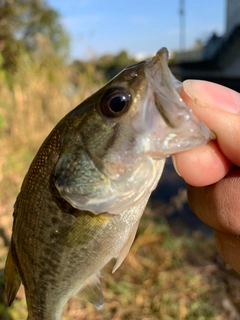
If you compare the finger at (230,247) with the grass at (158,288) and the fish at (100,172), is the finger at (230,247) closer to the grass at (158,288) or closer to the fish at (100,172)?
the fish at (100,172)

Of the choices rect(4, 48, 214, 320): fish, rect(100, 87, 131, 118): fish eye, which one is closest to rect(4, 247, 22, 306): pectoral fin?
rect(4, 48, 214, 320): fish

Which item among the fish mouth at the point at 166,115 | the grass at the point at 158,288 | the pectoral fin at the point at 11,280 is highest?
the fish mouth at the point at 166,115

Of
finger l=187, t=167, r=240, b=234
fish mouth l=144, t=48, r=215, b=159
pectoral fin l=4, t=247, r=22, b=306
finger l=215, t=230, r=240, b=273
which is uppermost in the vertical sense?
fish mouth l=144, t=48, r=215, b=159

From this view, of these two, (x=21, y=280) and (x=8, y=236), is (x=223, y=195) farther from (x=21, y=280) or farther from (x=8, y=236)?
(x=8, y=236)

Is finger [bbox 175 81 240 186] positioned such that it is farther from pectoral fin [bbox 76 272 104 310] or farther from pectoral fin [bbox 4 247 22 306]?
pectoral fin [bbox 4 247 22 306]

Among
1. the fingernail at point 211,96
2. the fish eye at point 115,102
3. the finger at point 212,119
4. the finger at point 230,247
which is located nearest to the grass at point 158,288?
the finger at point 230,247

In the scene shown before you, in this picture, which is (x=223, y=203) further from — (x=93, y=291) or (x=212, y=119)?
(x=93, y=291)

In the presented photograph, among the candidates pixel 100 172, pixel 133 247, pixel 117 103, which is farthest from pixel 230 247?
pixel 133 247
